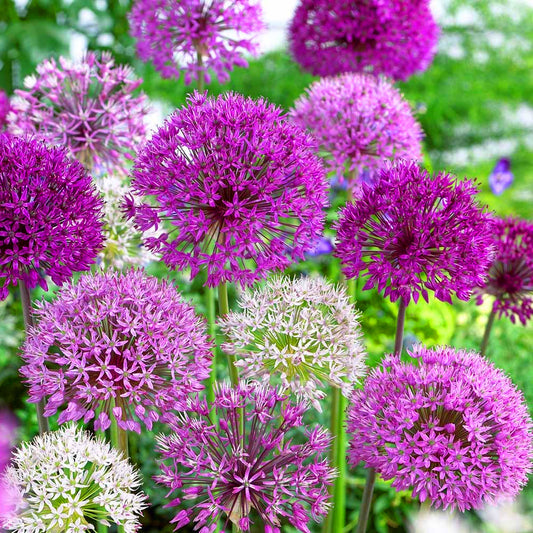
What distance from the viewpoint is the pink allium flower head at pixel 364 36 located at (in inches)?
89.4

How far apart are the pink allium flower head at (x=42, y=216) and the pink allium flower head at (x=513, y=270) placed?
3.84 feet

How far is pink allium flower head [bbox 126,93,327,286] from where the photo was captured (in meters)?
1.30

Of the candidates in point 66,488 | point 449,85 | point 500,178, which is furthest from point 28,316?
point 449,85

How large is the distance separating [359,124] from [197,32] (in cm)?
54

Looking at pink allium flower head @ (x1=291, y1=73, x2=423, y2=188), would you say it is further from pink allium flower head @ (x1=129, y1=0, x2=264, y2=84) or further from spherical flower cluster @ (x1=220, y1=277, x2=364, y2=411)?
spherical flower cluster @ (x1=220, y1=277, x2=364, y2=411)

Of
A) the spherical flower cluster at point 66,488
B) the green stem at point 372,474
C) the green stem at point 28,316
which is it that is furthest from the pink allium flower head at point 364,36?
the spherical flower cluster at point 66,488

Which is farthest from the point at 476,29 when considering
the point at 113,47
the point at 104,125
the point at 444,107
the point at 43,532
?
the point at 43,532

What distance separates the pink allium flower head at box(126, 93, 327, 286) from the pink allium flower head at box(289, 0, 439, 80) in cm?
104

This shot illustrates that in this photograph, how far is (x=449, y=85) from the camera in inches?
449

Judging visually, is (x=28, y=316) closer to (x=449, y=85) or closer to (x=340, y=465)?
(x=340, y=465)

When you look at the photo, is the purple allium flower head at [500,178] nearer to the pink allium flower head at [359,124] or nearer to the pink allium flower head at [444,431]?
the pink allium flower head at [359,124]

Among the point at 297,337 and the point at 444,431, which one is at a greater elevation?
the point at 297,337

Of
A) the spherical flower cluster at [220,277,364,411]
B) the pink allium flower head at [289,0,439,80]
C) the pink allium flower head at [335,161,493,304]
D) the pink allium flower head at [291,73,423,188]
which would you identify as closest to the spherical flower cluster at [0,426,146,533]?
the spherical flower cluster at [220,277,364,411]

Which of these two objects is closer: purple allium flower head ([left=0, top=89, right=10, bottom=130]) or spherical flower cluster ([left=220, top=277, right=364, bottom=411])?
spherical flower cluster ([left=220, top=277, right=364, bottom=411])
